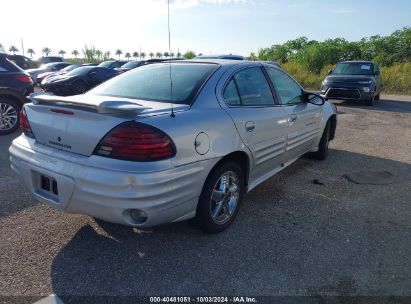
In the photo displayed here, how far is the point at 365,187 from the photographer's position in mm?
4562

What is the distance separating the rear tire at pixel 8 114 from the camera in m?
7.06

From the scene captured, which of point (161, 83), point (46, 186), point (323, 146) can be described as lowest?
point (323, 146)

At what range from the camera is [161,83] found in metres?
3.35

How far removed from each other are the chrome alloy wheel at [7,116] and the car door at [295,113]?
562 centimetres

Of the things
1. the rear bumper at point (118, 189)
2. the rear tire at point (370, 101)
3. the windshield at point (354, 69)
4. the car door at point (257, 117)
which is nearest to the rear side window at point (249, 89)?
the car door at point (257, 117)

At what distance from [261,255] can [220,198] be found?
61 cm

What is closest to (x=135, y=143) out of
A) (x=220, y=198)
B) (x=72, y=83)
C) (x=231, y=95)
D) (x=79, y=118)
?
(x=79, y=118)

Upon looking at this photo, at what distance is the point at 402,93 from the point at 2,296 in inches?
883

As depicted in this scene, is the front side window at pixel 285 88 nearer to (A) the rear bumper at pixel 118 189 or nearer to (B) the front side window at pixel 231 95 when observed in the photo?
(B) the front side window at pixel 231 95

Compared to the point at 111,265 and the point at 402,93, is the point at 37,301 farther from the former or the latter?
the point at 402,93

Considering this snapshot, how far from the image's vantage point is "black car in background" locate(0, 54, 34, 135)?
7.04m

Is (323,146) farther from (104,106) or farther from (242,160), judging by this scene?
(104,106)

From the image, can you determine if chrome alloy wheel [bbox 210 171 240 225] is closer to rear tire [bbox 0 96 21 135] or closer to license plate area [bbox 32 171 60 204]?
license plate area [bbox 32 171 60 204]

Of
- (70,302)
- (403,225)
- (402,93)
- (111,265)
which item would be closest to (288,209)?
(403,225)
